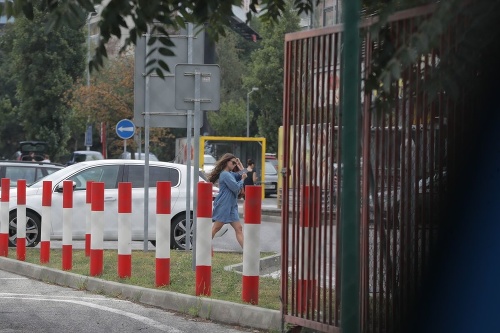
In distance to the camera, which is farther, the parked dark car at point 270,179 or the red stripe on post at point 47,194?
the parked dark car at point 270,179

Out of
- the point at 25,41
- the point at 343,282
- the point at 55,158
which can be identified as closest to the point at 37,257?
the point at 343,282

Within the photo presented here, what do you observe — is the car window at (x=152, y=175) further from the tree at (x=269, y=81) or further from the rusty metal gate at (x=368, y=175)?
the tree at (x=269, y=81)

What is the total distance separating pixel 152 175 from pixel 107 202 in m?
0.96

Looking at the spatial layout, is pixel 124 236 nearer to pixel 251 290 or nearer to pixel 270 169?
pixel 251 290

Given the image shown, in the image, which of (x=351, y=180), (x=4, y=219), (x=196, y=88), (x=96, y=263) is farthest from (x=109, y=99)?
(x=351, y=180)

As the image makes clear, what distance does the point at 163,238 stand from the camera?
12172 millimetres

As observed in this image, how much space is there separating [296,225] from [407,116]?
1556mm

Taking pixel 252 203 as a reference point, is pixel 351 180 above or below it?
above

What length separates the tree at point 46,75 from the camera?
172 ft

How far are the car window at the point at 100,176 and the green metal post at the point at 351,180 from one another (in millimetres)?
15220

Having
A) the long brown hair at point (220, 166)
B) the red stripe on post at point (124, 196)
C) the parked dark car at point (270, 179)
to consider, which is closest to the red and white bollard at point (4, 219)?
the long brown hair at point (220, 166)

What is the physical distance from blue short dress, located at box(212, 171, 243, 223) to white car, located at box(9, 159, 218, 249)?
137 centimetres

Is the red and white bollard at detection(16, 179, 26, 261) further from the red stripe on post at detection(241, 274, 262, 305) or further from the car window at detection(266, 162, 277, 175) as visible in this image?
the car window at detection(266, 162, 277, 175)

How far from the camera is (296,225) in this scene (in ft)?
28.3
